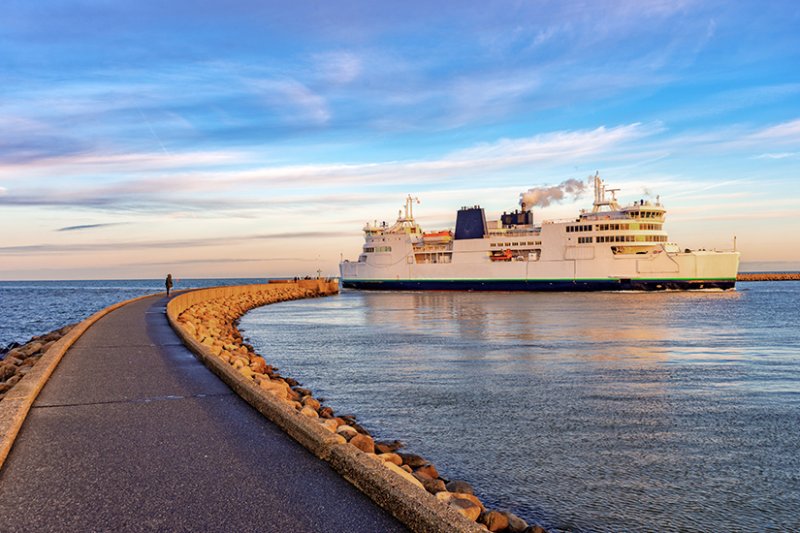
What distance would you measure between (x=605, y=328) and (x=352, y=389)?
1842 cm

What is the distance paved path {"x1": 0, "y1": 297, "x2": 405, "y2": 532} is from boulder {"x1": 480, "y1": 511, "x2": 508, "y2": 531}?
1.47 m

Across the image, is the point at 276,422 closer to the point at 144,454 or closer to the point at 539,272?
the point at 144,454

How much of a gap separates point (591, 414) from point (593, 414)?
1.5 inches

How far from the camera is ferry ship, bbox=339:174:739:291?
66875mm

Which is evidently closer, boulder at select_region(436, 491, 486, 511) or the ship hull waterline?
boulder at select_region(436, 491, 486, 511)

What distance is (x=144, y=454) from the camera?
5.91 metres

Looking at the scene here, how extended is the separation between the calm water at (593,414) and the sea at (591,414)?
0.03 metres

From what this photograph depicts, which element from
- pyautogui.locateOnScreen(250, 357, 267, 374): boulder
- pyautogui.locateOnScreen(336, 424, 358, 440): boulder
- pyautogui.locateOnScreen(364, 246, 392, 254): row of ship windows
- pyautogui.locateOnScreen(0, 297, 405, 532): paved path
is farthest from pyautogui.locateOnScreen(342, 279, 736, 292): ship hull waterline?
pyautogui.locateOnScreen(0, 297, 405, 532): paved path

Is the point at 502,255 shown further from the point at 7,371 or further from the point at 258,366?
the point at 7,371

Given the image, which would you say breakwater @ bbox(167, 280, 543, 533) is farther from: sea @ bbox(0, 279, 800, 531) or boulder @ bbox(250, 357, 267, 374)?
boulder @ bbox(250, 357, 267, 374)

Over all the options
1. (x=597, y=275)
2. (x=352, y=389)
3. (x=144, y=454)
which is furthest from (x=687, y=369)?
(x=597, y=275)

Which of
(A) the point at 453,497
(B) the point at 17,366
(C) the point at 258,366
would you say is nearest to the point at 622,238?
(C) the point at 258,366

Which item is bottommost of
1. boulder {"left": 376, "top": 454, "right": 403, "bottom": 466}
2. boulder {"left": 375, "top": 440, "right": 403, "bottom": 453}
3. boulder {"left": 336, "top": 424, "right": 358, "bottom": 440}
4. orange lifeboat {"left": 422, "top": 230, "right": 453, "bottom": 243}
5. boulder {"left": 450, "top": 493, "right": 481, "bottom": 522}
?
boulder {"left": 375, "top": 440, "right": 403, "bottom": 453}

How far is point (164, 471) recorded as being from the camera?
5.41 meters
